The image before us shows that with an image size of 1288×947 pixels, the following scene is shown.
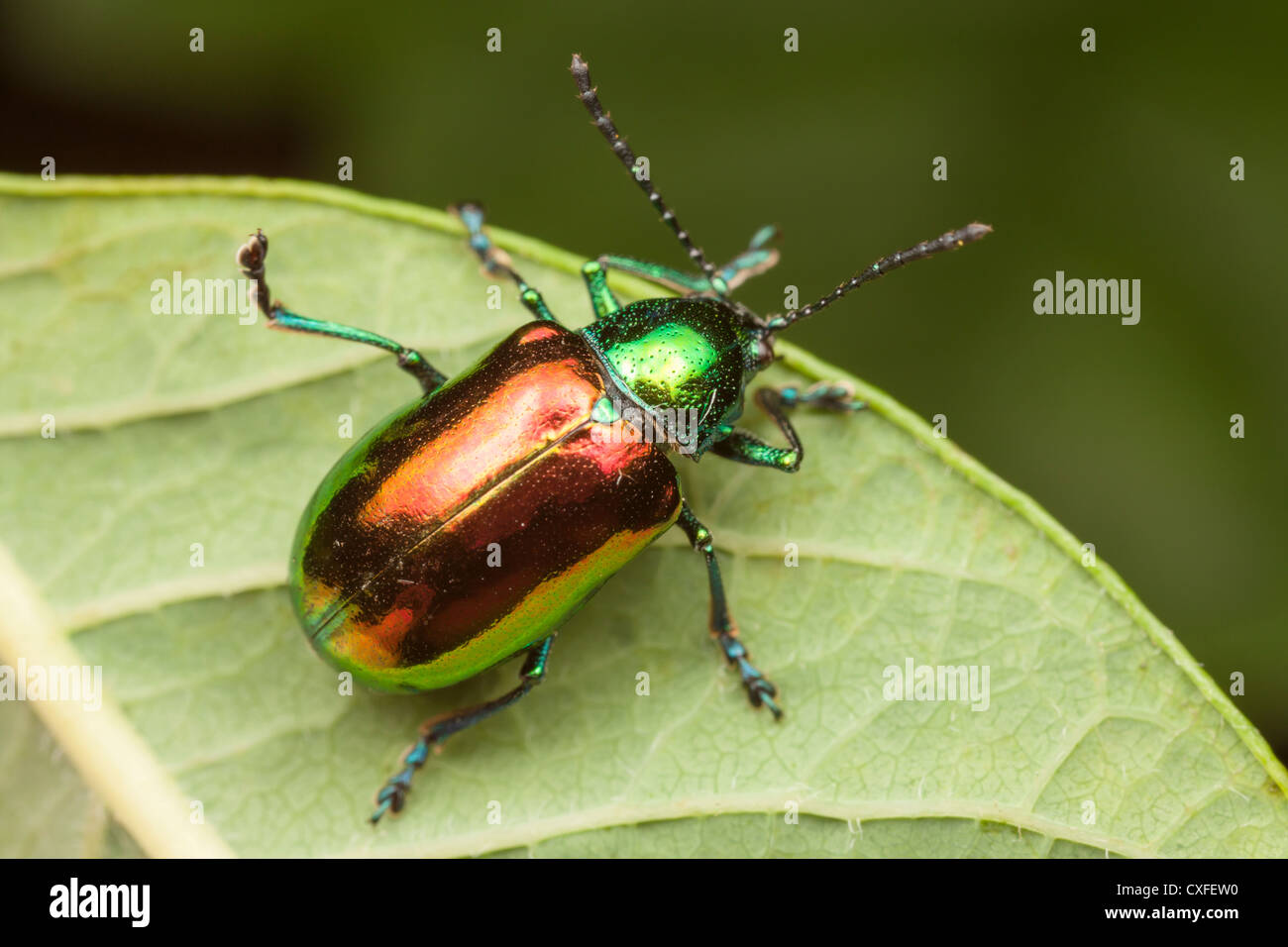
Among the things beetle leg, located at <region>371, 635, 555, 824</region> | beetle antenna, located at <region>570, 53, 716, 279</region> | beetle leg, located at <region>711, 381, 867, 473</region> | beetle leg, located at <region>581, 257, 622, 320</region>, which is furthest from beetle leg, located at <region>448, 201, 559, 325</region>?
beetle leg, located at <region>371, 635, 555, 824</region>

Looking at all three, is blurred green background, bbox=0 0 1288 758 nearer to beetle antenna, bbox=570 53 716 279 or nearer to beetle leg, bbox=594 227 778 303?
beetle leg, bbox=594 227 778 303

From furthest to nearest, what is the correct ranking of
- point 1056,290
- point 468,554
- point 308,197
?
point 1056,290 → point 308,197 → point 468,554

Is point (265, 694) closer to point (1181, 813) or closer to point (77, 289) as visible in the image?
point (77, 289)

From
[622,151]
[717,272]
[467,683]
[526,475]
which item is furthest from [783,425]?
[467,683]

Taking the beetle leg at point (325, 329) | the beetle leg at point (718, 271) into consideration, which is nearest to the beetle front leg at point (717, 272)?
the beetle leg at point (718, 271)

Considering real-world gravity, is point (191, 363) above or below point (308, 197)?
below

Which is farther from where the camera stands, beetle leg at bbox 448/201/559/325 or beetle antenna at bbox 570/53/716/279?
beetle leg at bbox 448/201/559/325

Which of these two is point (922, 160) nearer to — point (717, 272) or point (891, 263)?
point (891, 263)
